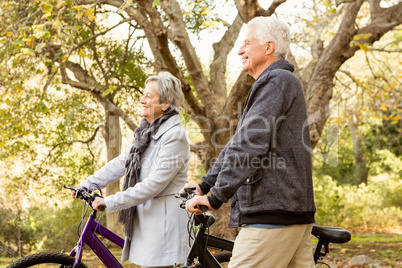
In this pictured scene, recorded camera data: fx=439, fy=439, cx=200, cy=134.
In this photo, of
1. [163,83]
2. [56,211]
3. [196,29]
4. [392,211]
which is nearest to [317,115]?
[163,83]

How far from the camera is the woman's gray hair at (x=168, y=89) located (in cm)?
305

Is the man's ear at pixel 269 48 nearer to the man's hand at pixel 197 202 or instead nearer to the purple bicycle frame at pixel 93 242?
the man's hand at pixel 197 202

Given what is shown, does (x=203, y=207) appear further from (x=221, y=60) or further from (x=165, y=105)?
(x=221, y=60)

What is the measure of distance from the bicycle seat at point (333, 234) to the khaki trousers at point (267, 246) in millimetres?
727

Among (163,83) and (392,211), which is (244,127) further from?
(392,211)

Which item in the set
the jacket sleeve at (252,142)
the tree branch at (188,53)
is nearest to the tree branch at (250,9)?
the tree branch at (188,53)

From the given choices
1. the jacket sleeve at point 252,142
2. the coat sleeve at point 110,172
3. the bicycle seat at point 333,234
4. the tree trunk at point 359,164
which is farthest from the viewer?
the tree trunk at point 359,164

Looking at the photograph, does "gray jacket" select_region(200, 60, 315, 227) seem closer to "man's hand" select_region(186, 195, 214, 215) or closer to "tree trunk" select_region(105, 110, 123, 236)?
"man's hand" select_region(186, 195, 214, 215)

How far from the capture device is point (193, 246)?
257 centimetres

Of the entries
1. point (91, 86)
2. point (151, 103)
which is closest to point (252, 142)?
point (151, 103)

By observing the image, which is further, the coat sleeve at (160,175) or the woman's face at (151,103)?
the woman's face at (151,103)

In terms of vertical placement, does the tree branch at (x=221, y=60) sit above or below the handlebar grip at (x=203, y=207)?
above

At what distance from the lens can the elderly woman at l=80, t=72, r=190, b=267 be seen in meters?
2.83

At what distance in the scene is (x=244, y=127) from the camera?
2008mm
